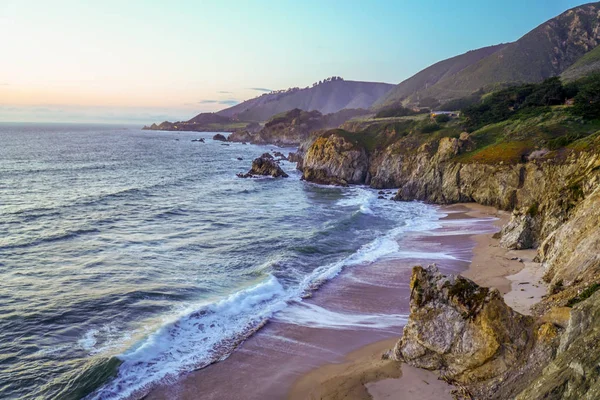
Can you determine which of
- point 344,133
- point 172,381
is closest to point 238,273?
point 172,381

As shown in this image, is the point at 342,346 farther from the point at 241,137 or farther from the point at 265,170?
the point at 241,137

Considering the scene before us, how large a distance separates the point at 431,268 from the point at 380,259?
15.3 m

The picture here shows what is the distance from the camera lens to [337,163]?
71.5 metres

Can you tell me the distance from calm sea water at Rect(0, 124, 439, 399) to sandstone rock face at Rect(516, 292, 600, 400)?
40.6 ft

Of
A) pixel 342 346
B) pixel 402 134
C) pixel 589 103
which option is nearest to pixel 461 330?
pixel 342 346

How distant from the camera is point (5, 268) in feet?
85.4

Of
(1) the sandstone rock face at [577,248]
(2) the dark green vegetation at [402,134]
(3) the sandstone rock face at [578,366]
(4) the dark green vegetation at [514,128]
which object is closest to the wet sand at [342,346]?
(1) the sandstone rock face at [577,248]

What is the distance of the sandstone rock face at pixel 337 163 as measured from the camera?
6988cm

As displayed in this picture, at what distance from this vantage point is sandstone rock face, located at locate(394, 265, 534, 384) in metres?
12.6

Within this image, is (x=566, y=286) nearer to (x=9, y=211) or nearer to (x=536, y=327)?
(x=536, y=327)

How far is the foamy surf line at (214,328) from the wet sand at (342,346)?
20cm

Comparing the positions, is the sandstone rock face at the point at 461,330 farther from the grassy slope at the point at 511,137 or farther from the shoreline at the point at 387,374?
the grassy slope at the point at 511,137

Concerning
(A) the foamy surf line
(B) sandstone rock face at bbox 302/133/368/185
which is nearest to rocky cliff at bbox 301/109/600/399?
(A) the foamy surf line

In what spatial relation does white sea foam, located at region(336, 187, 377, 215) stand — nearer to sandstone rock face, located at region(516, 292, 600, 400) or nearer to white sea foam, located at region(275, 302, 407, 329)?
white sea foam, located at region(275, 302, 407, 329)
